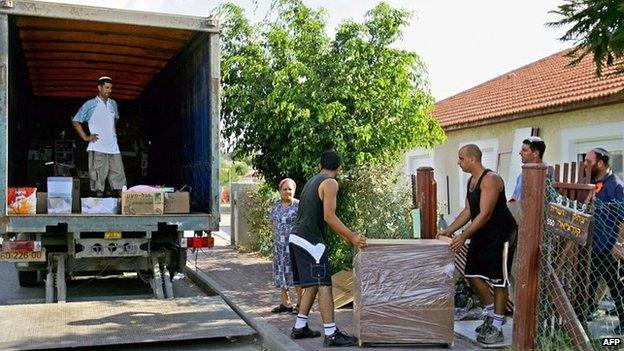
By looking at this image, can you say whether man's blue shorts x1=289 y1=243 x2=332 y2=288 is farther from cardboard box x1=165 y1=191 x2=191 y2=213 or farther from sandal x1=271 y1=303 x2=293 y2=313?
cardboard box x1=165 y1=191 x2=191 y2=213

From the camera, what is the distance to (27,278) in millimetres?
10305

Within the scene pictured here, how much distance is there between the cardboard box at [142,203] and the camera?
797 cm

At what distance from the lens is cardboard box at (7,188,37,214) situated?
295 inches

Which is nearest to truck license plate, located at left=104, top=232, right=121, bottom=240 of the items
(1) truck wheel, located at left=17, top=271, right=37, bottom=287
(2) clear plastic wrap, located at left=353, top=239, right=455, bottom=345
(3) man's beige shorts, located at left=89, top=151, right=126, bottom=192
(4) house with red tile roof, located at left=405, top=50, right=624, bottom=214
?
(3) man's beige shorts, located at left=89, top=151, right=126, bottom=192

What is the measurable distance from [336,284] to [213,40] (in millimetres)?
3159

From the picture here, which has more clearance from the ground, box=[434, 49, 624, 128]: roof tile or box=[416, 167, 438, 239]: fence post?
box=[434, 49, 624, 128]: roof tile

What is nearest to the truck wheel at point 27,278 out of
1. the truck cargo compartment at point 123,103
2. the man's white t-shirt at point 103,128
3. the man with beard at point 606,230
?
the truck cargo compartment at point 123,103

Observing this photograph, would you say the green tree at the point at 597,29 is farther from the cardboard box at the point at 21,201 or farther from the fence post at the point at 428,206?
the cardboard box at the point at 21,201

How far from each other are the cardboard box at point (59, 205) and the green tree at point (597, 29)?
538 centimetres

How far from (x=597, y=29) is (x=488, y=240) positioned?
1974 mm

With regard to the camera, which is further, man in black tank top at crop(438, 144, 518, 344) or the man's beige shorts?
the man's beige shorts

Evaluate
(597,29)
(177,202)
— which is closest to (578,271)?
(597,29)

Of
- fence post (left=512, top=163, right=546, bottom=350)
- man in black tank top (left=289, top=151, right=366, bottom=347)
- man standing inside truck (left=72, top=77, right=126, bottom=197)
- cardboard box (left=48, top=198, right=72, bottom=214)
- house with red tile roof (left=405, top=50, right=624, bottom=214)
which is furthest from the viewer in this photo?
house with red tile roof (left=405, top=50, right=624, bottom=214)

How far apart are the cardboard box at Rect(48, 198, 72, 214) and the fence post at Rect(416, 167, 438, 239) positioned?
3986mm
